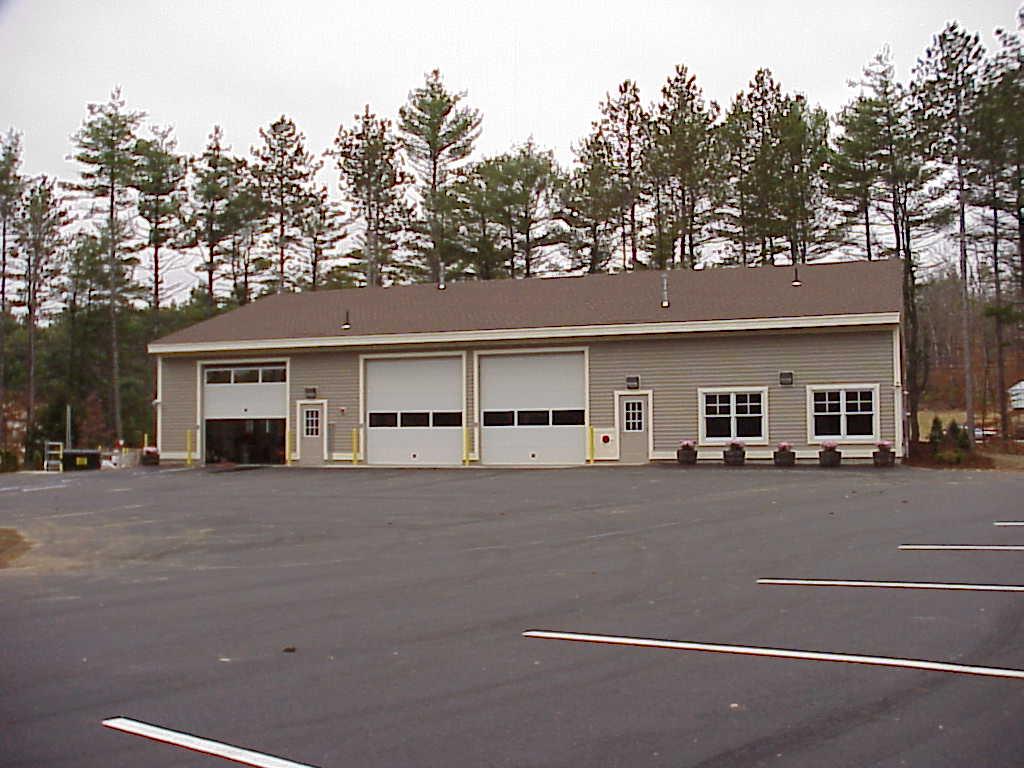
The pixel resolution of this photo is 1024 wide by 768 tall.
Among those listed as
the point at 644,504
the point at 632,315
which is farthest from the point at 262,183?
the point at 644,504

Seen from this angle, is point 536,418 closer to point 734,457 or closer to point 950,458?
point 734,457

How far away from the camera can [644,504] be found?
15953mm

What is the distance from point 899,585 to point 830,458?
14.8 metres

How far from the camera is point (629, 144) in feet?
133

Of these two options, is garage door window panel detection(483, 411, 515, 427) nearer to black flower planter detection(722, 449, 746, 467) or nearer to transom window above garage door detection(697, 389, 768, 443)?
transom window above garage door detection(697, 389, 768, 443)

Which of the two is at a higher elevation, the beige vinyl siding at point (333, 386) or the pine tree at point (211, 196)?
the pine tree at point (211, 196)

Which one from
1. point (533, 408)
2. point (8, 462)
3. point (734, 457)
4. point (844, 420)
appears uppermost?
point (533, 408)

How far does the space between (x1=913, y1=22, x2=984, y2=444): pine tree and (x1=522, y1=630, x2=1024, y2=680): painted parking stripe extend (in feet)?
92.0

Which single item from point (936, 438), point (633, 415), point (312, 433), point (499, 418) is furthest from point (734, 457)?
point (312, 433)

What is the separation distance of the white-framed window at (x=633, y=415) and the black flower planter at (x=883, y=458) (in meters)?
5.58

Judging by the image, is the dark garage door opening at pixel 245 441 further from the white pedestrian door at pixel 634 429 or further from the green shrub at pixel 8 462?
the white pedestrian door at pixel 634 429

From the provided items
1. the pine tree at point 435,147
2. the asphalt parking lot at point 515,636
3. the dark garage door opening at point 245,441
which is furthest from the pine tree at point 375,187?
the asphalt parking lot at point 515,636

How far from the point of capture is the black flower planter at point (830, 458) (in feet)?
74.5

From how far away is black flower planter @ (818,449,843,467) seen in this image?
22.7 m
